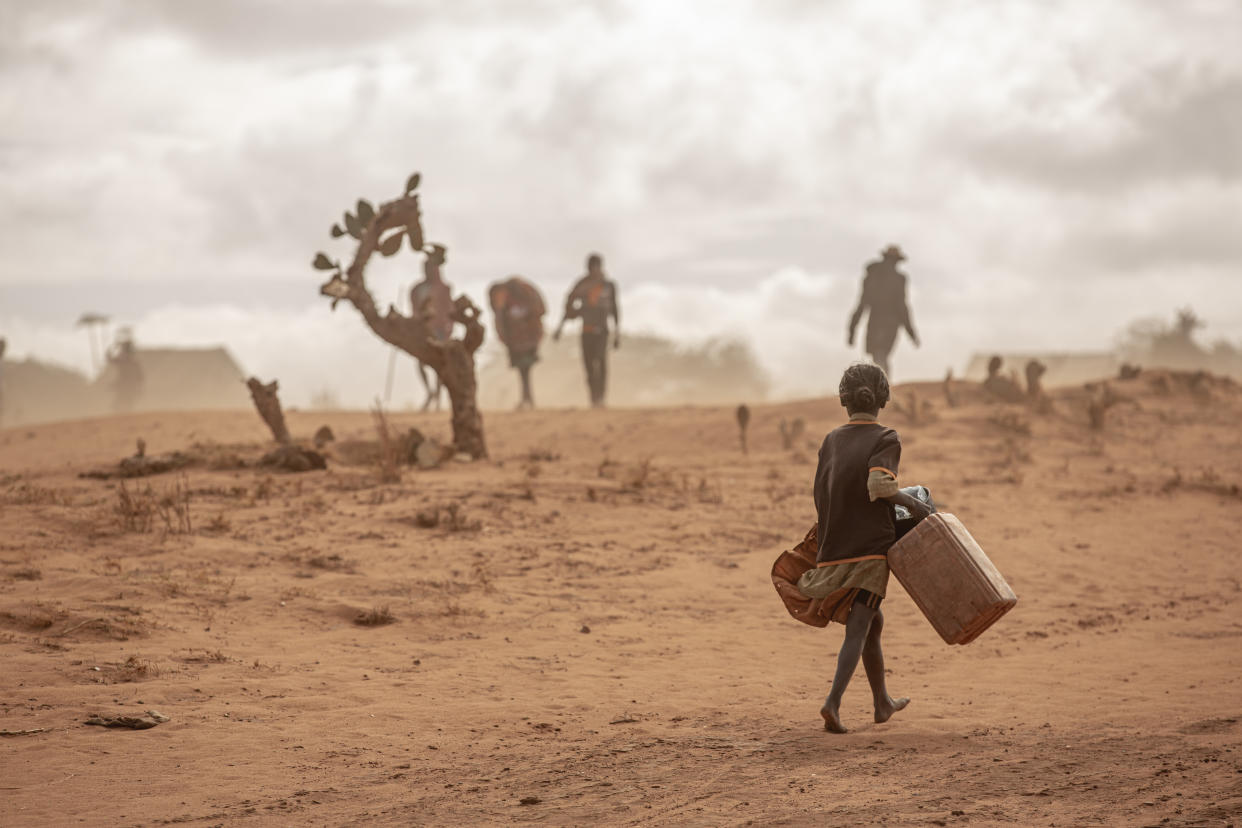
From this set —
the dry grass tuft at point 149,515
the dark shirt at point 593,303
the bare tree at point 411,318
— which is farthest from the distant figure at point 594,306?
the dry grass tuft at point 149,515

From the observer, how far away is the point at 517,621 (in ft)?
25.1

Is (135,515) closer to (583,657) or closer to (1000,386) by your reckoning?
(583,657)

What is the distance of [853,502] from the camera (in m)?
4.99

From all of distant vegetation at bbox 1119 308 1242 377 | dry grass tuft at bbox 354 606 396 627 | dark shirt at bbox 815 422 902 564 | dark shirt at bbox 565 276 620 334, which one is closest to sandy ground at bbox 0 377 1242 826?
dry grass tuft at bbox 354 606 396 627

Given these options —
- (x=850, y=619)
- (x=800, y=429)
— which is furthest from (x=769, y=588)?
(x=800, y=429)

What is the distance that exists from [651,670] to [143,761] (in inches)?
114

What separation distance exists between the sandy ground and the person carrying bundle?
538 millimetres

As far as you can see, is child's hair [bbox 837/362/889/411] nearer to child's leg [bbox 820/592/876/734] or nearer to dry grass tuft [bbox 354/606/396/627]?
child's leg [bbox 820/592/876/734]

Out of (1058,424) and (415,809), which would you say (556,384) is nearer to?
(1058,424)

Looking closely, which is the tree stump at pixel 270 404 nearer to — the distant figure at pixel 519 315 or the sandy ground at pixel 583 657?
the sandy ground at pixel 583 657

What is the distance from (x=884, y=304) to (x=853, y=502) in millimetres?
13523

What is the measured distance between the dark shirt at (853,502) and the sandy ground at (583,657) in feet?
2.83

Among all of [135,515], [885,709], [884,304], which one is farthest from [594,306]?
[885,709]

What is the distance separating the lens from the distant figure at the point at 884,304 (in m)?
18.0
